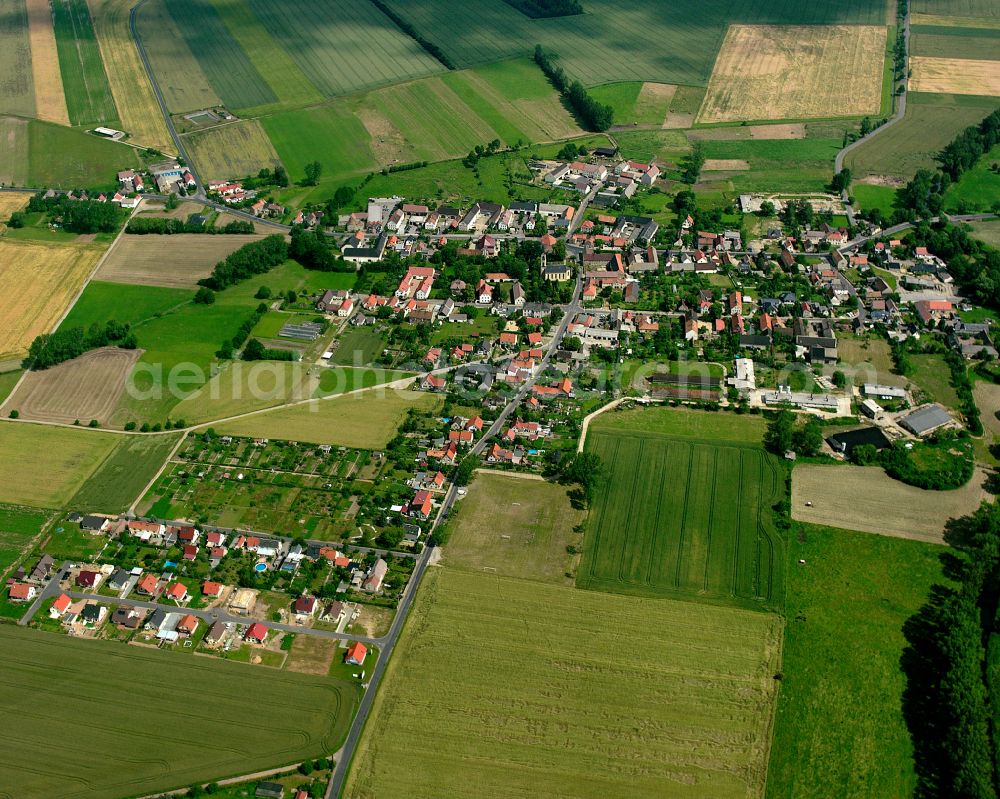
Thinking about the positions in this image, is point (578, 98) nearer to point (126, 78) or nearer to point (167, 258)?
point (167, 258)

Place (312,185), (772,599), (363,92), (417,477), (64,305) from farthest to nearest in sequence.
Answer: (363,92) → (312,185) → (64,305) → (417,477) → (772,599)

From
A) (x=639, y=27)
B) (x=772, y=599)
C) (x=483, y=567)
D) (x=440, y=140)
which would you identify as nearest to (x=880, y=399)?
(x=772, y=599)

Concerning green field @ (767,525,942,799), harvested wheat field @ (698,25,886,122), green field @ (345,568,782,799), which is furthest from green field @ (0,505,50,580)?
harvested wheat field @ (698,25,886,122)

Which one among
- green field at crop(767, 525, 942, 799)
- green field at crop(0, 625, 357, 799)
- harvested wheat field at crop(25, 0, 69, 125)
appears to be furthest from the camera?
harvested wheat field at crop(25, 0, 69, 125)

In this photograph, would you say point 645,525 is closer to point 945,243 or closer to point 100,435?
point 100,435

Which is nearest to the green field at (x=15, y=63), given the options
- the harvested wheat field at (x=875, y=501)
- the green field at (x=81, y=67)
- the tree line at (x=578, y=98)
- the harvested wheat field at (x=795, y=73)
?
the green field at (x=81, y=67)

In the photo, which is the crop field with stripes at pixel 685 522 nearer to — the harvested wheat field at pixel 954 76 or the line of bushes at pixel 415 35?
the harvested wheat field at pixel 954 76

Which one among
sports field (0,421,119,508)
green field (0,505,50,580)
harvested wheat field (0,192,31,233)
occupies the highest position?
green field (0,505,50,580)

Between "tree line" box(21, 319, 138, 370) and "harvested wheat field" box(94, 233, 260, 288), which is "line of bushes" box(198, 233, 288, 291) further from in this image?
"tree line" box(21, 319, 138, 370)
